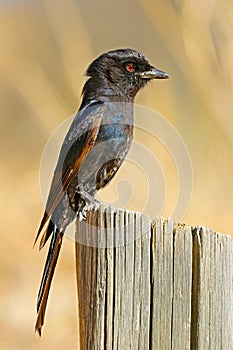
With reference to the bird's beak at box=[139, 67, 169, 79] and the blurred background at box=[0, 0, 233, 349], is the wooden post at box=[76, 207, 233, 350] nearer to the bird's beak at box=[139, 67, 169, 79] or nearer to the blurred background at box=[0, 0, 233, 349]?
the bird's beak at box=[139, 67, 169, 79]

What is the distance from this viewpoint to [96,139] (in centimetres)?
298

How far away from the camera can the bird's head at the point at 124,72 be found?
129 inches

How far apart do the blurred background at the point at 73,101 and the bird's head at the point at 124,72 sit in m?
0.57

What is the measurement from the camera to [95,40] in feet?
14.0

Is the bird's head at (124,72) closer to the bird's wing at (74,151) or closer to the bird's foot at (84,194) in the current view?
the bird's wing at (74,151)

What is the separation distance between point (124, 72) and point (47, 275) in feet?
3.66

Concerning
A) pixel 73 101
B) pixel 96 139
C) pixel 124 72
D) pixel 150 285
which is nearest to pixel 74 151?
pixel 96 139

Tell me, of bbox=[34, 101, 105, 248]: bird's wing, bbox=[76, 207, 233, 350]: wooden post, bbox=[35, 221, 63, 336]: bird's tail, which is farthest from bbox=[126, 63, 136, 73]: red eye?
bbox=[76, 207, 233, 350]: wooden post

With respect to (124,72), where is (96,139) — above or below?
below

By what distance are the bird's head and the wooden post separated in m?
1.66

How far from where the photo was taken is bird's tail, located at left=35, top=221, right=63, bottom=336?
2.19 meters

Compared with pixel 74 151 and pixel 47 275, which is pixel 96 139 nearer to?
pixel 74 151

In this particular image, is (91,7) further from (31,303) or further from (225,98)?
(31,303)

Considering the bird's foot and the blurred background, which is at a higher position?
the blurred background
